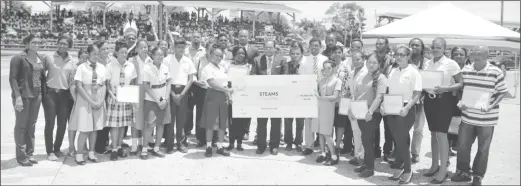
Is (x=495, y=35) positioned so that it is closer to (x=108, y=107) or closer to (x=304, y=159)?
(x=304, y=159)

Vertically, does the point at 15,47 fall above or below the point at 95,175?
above

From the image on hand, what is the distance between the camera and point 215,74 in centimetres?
630

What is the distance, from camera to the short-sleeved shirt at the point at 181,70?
21.1 feet

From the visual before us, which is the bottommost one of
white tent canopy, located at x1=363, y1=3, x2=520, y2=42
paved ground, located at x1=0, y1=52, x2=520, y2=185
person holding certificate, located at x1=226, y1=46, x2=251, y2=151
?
paved ground, located at x1=0, y1=52, x2=520, y2=185

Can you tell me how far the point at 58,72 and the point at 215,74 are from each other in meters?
2.13

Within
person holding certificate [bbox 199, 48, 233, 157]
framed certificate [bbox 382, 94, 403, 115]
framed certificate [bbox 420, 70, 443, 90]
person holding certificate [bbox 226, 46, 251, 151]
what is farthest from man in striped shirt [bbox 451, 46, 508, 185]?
person holding certificate [bbox 199, 48, 233, 157]

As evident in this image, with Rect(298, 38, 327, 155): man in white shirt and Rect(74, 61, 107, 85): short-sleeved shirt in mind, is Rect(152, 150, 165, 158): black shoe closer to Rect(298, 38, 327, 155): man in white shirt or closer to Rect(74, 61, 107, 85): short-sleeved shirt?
Rect(74, 61, 107, 85): short-sleeved shirt

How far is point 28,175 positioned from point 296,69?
387cm

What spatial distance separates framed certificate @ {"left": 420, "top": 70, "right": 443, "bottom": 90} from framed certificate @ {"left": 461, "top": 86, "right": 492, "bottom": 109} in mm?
322

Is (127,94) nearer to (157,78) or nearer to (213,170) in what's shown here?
(157,78)

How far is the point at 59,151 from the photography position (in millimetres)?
6246

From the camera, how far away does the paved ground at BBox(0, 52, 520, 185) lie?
5.28 metres

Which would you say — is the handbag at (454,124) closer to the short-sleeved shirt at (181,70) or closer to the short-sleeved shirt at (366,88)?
the short-sleeved shirt at (366,88)

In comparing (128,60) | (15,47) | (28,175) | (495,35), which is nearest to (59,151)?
(28,175)
